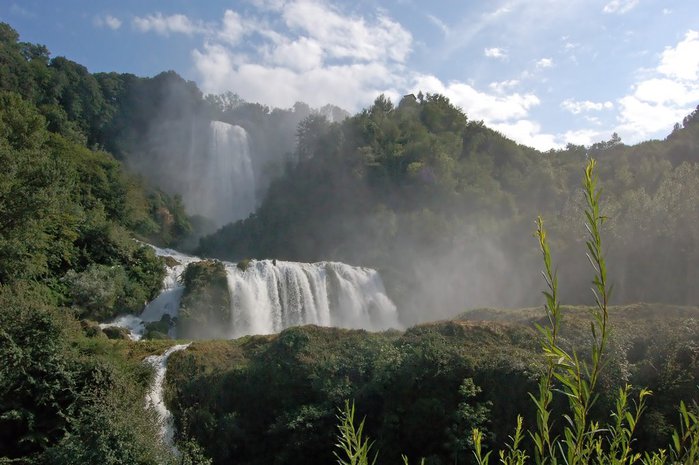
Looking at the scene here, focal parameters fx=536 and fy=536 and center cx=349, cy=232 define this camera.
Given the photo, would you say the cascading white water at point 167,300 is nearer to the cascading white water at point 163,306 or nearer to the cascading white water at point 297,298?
the cascading white water at point 163,306

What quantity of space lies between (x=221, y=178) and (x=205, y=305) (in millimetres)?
37265

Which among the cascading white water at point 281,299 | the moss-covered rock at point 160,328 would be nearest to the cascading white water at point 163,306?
the cascading white water at point 281,299

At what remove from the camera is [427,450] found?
40.6 ft

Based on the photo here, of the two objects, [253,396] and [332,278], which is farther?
[332,278]

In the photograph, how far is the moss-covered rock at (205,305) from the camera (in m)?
26.1

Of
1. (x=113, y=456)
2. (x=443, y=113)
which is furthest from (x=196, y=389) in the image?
(x=443, y=113)

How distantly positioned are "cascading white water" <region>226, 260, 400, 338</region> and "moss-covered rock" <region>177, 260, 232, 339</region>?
1.36 ft

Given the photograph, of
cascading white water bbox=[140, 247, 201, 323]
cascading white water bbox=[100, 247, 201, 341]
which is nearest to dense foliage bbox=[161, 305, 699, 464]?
cascading white water bbox=[100, 247, 201, 341]

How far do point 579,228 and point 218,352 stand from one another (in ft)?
70.5

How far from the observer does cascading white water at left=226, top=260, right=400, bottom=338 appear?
27.4 m

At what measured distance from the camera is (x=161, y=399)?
14.8m

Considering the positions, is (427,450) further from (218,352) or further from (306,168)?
(306,168)

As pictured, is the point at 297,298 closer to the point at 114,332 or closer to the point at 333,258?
the point at 114,332

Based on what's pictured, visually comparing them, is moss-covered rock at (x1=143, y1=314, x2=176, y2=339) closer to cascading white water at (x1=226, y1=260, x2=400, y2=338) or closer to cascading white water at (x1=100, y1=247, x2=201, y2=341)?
cascading white water at (x1=100, y1=247, x2=201, y2=341)
